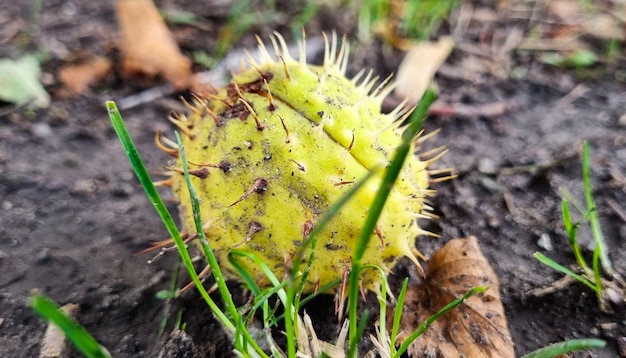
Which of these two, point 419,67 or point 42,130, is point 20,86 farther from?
point 419,67

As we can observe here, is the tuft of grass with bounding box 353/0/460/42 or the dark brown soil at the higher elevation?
the tuft of grass with bounding box 353/0/460/42

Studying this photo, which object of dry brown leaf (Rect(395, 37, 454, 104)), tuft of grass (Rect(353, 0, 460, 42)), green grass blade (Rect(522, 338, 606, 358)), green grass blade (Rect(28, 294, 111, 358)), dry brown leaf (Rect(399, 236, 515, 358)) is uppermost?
green grass blade (Rect(28, 294, 111, 358))

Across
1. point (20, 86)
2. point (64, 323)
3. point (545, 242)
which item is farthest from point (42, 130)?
point (545, 242)

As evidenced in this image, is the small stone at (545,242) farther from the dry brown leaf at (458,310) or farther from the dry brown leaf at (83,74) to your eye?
the dry brown leaf at (83,74)

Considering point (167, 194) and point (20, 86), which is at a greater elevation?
point (20, 86)

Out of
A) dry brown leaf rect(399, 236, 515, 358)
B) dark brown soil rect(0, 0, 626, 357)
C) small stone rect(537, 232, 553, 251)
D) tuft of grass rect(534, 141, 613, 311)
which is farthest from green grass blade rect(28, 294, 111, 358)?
small stone rect(537, 232, 553, 251)

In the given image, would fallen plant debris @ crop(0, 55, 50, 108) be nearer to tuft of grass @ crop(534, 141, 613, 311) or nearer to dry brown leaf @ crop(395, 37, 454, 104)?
dry brown leaf @ crop(395, 37, 454, 104)
